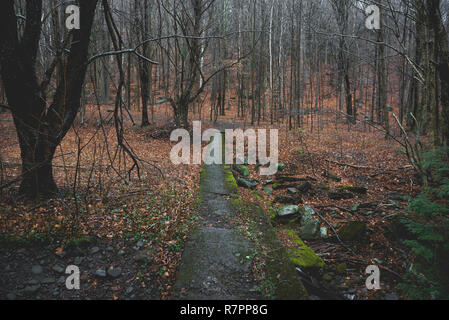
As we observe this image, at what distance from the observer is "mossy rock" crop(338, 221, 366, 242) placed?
5.04 m

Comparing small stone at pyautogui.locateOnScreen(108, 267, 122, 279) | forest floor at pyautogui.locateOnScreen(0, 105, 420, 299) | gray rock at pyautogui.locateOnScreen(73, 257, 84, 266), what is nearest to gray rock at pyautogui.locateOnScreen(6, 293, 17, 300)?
forest floor at pyautogui.locateOnScreen(0, 105, 420, 299)

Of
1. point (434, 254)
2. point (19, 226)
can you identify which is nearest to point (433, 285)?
point (434, 254)

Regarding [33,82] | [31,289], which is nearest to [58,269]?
[31,289]

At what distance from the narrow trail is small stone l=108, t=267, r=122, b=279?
29.7 inches

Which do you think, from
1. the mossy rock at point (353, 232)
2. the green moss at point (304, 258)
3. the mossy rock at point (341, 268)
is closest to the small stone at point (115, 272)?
the green moss at point (304, 258)

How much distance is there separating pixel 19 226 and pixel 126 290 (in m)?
1.92

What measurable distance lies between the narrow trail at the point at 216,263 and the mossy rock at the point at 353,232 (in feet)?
6.55

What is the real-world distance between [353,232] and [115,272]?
13.5ft

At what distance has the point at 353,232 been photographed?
5086 mm

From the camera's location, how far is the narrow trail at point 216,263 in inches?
127

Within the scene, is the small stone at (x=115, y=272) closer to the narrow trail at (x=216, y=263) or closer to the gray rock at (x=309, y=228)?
the narrow trail at (x=216, y=263)

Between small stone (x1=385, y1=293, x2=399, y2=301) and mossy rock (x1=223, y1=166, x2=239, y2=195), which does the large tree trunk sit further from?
small stone (x1=385, y1=293, x2=399, y2=301)
